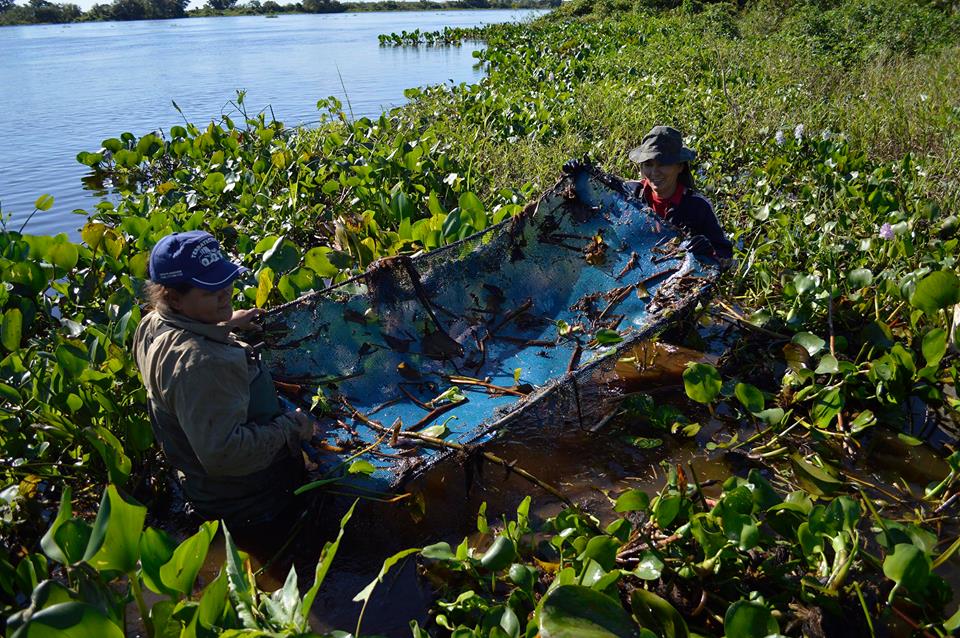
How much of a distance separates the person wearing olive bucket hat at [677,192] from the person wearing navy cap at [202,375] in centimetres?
218

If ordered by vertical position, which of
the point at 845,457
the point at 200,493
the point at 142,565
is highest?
the point at 142,565

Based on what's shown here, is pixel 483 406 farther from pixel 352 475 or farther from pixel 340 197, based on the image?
pixel 340 197

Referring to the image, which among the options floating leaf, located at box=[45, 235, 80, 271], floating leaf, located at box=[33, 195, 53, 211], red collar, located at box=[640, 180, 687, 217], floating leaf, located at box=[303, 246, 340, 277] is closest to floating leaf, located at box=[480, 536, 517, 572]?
floating leaf, located at box=[303, 246, 340, 277]

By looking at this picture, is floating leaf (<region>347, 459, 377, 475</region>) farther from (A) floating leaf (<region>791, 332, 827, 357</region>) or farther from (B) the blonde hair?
(A) floating leaf (<region>791, 332, 827, 357</region>)

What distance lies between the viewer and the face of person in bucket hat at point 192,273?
193 centimetres

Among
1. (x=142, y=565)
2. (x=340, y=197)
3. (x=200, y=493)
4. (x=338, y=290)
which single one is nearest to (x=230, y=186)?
(x=340, y=197)

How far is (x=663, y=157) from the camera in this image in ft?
11.3

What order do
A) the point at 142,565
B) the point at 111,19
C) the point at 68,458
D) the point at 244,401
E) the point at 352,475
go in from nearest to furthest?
1. the point at 142,565
2. the point at 244,401
3. the point at 352,475
4. the point at 68,458
5. the point at 111,19

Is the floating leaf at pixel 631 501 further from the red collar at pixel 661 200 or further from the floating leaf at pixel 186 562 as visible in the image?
the red collar at pixel 661 200

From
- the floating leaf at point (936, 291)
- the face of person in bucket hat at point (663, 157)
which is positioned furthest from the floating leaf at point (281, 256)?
the floating leaf at point (936, 291)

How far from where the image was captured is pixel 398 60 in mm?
19703

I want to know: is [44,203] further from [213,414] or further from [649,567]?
[649,567]

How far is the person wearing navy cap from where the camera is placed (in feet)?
6.35

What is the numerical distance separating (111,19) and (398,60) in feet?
138
